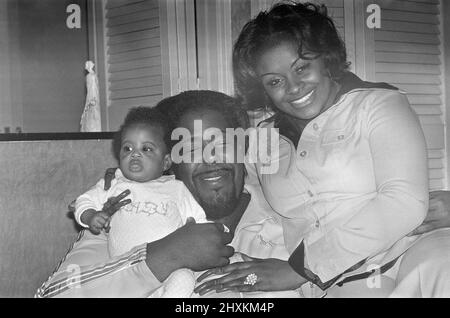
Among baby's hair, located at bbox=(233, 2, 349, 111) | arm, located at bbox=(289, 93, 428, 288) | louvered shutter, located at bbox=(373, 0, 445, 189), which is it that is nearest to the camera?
arm, located at bbox=(289, 93, 428, 288)

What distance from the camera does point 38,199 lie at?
1275 millimetres

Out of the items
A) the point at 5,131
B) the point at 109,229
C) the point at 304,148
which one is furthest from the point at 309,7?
the point at 5,131

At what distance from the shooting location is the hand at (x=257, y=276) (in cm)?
108

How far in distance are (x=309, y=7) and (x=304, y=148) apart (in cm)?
33

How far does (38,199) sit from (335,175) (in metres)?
0.70

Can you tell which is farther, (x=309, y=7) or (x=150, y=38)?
(x=150, y=38)

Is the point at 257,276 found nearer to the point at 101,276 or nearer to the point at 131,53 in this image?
the point at 101,276

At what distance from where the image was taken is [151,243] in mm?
1077

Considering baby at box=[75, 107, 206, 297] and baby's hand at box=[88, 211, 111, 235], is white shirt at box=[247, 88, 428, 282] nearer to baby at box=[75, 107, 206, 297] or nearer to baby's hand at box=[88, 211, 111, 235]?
baby at box=[75, 107, 206, 297]

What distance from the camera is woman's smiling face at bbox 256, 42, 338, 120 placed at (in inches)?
42.9

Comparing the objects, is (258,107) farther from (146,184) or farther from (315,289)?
(315,289)

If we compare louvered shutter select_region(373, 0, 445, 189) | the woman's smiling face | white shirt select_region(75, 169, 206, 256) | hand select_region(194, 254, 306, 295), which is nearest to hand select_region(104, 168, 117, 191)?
white shirt select_region(75, 169, 206, 256)

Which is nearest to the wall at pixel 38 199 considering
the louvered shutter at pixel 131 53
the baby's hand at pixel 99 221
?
the louvered shutter at pixel 131 53

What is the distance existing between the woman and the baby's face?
0.80 ft
